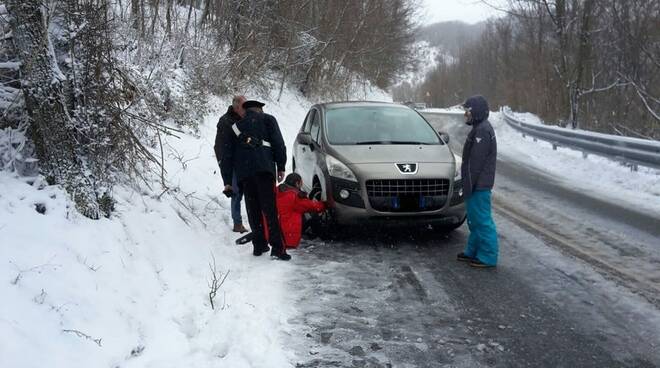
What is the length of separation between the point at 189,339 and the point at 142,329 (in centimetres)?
34

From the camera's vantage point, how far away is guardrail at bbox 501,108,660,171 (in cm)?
1083

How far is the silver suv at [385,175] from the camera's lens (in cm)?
668

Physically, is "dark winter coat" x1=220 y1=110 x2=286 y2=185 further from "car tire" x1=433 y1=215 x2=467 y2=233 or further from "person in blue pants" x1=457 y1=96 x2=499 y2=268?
"car tire" x1=433 y1=215 x2=467 y2=233

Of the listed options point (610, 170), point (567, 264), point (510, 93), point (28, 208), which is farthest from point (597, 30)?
point (510, 93)

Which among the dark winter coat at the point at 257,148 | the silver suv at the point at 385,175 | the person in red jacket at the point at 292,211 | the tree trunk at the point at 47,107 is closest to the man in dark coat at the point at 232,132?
the dark winter coat at the point at 257,148

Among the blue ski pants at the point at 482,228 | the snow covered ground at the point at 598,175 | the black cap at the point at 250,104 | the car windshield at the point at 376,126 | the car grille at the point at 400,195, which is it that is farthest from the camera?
the snow covered ground at the point at 598,175

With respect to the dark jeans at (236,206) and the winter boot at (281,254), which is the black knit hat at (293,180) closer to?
the dark jeans at (236,206)

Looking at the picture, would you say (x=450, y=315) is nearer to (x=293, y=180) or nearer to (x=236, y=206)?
(x=293, y=180)

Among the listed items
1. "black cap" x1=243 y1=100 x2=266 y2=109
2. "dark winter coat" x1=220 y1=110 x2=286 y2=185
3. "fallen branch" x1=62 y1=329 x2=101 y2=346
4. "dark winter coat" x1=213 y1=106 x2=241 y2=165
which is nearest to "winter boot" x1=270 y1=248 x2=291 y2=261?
"dark winter coat" x1=220 y1=110 x2=286 y2=185

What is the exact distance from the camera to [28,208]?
178 inches

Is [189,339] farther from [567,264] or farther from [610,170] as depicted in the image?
[610,170]

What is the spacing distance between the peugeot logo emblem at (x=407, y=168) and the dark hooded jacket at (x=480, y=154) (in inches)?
30.6

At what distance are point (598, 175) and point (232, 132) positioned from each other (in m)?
9.21

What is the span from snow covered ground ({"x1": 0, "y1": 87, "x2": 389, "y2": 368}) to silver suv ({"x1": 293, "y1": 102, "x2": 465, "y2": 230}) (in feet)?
4.13
